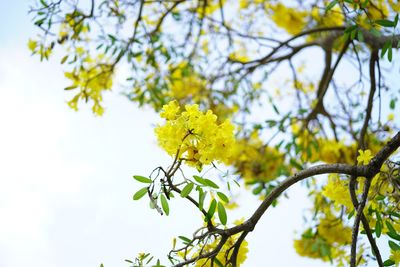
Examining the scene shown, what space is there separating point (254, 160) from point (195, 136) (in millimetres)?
2968

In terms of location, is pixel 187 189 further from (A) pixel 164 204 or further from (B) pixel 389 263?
(B) pixel 389 263

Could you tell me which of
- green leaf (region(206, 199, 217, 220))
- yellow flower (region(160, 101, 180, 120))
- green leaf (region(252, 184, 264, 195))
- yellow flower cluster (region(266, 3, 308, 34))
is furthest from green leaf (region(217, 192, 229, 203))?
yellow flower cluster (region(266, 3, 308, 34))

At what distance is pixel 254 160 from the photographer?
Answer: 439 cm

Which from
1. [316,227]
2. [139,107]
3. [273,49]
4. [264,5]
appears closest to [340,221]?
[316,227]

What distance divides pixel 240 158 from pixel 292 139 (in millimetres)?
1123

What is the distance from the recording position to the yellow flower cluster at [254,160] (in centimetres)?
429

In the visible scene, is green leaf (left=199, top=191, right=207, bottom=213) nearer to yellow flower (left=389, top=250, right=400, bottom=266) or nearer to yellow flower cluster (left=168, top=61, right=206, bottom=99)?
yellow flower (left=389, top=250, right=400, bottom=266)

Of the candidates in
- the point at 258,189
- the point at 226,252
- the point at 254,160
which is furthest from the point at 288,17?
the point at 226,252

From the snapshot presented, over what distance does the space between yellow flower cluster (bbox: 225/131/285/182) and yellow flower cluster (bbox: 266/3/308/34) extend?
1.46 meters

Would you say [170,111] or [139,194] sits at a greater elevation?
[170,111]

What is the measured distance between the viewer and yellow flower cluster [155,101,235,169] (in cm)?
146

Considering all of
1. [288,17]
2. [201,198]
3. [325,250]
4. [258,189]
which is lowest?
[201,198]

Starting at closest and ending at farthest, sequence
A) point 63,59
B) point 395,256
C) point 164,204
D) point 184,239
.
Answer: point 164,204, point 184,239, point 395,256, point 63,59

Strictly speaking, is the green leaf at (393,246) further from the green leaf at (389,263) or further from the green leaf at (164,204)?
the green leaf at (164,204)
